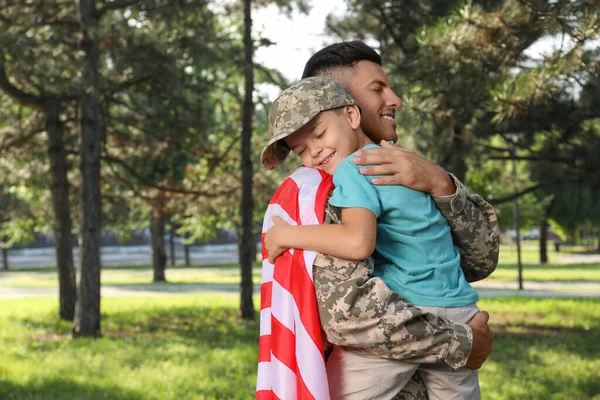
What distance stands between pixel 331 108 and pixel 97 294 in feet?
35.4

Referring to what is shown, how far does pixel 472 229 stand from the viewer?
7.36ft

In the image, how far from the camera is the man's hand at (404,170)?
2057mm

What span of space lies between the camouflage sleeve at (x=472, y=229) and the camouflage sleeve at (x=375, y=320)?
0.31 m

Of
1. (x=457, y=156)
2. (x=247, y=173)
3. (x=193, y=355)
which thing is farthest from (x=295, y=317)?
(x=247, y=173)

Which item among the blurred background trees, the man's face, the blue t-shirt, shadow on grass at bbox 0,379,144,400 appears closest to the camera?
the blue t-shirt

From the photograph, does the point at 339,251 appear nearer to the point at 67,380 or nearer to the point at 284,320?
the point at 284,320

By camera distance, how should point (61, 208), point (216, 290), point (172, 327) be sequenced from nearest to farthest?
point (172, 327) → point (61, 208) → point (216, 290)

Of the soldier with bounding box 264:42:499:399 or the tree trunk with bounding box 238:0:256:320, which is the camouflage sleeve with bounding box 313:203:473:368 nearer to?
the soldier with bounding box 264:42:499:399

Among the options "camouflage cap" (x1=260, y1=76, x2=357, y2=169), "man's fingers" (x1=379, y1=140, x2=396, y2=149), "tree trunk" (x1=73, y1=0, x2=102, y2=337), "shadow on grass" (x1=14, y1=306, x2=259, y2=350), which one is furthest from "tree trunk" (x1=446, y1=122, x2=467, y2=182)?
"camouflage cap" (x1=260, y1=76, x2=357, y2=169)

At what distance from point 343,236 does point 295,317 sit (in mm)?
260

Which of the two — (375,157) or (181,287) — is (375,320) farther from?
(181,287)

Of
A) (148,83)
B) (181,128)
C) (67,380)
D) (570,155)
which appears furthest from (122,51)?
(570,155)

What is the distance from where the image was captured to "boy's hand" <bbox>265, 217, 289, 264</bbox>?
2.09 meters

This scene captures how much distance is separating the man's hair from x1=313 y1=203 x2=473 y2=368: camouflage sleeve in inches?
24.6
